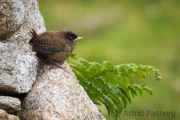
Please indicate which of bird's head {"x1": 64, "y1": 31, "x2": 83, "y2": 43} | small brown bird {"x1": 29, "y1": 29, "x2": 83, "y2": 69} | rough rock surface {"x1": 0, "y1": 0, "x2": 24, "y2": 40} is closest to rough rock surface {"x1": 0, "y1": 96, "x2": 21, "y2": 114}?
rough rock surface {"x1": 0, "y1": 0, "x2": 24, "y2": 40}

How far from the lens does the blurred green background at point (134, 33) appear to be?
32.8 feet

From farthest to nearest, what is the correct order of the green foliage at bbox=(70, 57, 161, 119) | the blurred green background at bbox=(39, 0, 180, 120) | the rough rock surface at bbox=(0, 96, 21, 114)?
the blurred green background at bbox=(39, 0, 180, 120) < the green foliage at bbox=(70, 57, 161, 119) < the rough rock surface at bbox=(0, 96, 21, 114)

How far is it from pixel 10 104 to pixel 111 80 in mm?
1454

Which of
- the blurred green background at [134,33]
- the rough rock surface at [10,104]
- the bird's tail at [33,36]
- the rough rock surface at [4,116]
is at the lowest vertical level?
the rough rock surface at [4,116]

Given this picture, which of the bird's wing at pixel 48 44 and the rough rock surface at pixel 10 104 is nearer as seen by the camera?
the rough rock surface at pixel 10 104

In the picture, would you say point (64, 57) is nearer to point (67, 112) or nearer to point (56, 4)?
point (67, 112)

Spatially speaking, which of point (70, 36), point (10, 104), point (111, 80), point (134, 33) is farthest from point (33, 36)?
point (134, 33)

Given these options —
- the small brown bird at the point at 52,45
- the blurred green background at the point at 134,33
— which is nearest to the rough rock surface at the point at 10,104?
the small brown bird at the point at 52,45

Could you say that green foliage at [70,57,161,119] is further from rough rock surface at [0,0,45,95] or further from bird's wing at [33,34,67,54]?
rough rock surface at [0,0,45,95]

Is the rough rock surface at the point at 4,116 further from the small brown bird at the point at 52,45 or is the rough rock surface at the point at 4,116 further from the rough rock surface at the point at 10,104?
the small brown bird at the point at 52,45

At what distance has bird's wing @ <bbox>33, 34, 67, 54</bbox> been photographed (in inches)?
170

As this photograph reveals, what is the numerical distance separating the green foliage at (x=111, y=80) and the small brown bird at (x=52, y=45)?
1.11ft

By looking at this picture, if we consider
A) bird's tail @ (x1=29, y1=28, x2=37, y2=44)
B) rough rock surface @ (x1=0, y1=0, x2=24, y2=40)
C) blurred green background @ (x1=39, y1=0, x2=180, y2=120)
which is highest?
blurred green background @ (x1=39, y1=0, x2=180, y2=120)

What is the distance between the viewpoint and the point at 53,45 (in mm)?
4512
